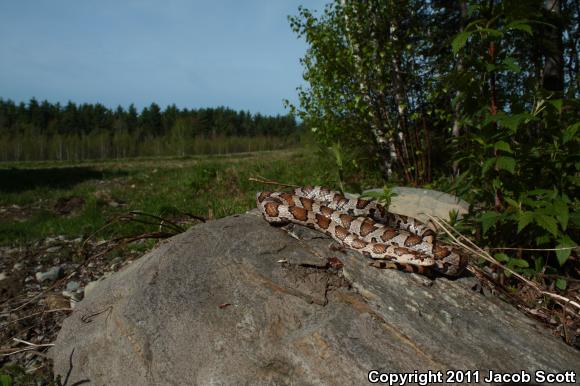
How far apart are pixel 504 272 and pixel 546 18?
724 cm

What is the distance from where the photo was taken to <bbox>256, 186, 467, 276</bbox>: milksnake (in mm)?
3787

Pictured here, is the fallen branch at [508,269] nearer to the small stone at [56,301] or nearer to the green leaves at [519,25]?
the green leaves at [519,25]

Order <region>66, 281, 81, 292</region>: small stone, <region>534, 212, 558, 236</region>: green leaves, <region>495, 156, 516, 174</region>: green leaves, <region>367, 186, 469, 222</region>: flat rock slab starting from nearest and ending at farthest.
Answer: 1. <region>534, 212, 558, 236</region>: green leaves
2. <region>495, 156, 516, 174</region>: green leaves
3. <region>66, 281, 81, 292</region>: small stone
4. <region>367, 186, 469, 222</region>: flat rock slab

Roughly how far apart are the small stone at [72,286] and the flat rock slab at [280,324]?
6.69 ft

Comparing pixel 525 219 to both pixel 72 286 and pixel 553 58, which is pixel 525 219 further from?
pixel 553 58

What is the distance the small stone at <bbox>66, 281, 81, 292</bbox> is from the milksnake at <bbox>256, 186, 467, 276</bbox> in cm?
316

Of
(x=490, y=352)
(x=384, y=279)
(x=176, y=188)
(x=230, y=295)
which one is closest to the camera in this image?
(x=490, y=352)

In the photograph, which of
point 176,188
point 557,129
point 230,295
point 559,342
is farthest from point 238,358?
point 176,188

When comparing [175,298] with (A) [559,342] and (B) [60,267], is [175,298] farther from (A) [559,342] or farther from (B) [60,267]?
(B) [60,267]

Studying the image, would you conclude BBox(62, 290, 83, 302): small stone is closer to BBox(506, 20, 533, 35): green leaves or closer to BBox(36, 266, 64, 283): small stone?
BBox(36, 266, 64, 283): small stone

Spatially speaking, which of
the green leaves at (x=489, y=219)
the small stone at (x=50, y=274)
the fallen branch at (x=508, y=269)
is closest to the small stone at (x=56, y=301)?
the small stone at (x=50, y=274)

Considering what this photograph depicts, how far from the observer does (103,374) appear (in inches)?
129

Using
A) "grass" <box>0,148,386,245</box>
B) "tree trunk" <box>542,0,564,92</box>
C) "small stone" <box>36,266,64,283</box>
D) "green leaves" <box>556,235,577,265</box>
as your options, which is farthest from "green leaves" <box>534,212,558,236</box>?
"tree trunk" <box>542,0,564,92</box>

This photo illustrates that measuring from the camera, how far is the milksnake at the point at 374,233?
149 inches
